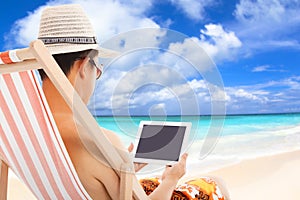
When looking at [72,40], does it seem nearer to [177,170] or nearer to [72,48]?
[72,48]

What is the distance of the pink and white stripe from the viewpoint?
145 cm

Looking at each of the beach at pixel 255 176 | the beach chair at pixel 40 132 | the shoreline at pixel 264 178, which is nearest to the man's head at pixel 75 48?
the beach chair at pixel 40 132

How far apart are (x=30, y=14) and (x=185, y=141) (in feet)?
33.3

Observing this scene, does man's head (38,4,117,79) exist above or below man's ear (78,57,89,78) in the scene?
above

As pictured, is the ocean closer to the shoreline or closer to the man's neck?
the shoreline

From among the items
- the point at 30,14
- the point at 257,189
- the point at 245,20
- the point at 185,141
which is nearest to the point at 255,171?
the point at 257,189

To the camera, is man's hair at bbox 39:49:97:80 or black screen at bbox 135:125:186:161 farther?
black screen at bbox 135:125:186:161

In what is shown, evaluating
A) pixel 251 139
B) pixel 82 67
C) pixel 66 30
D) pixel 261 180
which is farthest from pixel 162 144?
pixel 251 139

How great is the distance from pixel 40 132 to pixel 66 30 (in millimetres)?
323

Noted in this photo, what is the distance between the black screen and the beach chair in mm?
154

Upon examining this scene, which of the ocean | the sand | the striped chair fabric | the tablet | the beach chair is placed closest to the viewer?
the beach chair

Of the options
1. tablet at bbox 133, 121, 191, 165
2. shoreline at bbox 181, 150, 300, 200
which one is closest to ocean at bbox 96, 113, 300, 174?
shoreline at bbox 181, 150, 300, 200

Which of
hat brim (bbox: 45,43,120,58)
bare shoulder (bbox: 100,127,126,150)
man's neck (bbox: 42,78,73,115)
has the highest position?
hat brim (bbox: 45,43,120,58)

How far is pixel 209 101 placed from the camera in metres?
1.42
